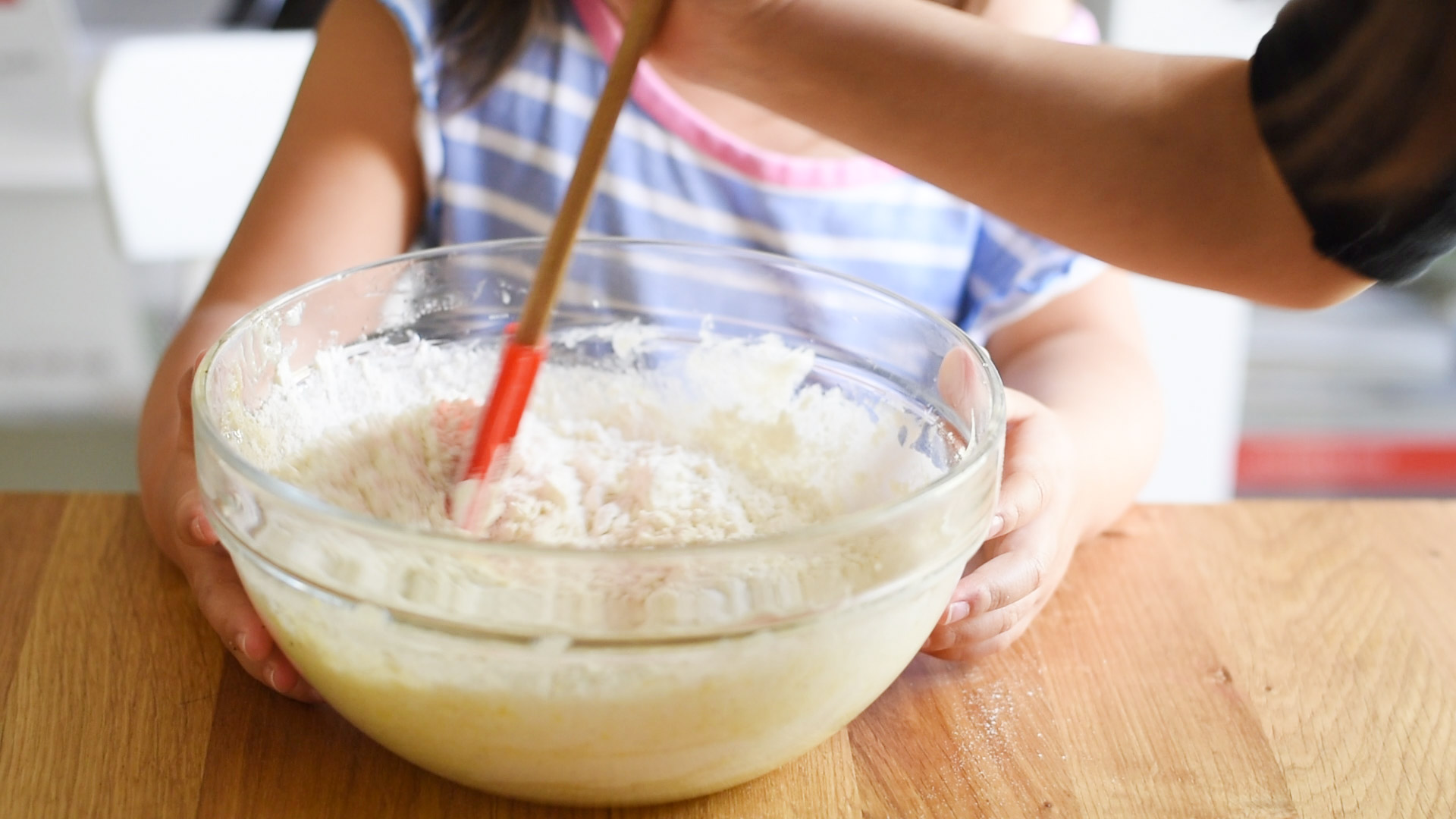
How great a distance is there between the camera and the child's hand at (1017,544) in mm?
476

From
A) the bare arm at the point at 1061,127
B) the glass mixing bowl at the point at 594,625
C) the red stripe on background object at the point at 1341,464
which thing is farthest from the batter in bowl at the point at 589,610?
the red stripe on background object at the point at 1341,464

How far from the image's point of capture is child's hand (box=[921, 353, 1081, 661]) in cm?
Result: 48

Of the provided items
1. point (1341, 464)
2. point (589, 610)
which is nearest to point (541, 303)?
point (589, 610)

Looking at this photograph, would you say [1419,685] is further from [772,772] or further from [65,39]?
[65,39]

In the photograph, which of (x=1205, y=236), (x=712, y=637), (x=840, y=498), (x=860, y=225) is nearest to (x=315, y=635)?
(x=712, y=637)

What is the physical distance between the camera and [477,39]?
84cm

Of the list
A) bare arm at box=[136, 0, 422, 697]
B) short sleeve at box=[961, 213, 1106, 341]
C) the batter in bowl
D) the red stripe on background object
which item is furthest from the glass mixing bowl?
the red stripe on background object

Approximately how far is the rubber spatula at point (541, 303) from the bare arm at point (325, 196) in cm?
20

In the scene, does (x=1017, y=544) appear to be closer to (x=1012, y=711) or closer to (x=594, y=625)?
(x=1012, y=711)

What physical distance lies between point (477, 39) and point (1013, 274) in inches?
16.7

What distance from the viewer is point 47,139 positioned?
5.00ft

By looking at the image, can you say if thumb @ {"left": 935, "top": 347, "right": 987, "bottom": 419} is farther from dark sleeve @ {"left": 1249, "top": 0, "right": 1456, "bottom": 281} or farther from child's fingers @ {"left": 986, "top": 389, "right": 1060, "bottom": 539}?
dark sleeve @ {"left": 1249, "top": 0, "right": 1456, "bottom": 281}

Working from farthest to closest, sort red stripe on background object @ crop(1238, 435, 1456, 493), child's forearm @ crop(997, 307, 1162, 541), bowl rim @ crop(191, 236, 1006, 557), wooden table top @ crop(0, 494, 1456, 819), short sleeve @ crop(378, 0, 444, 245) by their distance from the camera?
red stripe on background object @ crop(1238, 435, 1456, 493)
short sleeve @ crop(378, 0, 444, 245)
child's forearm @ crop(997, 307, 1162, 541)
wooden table top @ crop(0, 494, 1456, 819)
bowl rim @ crop(191, 236, 1006, 557)

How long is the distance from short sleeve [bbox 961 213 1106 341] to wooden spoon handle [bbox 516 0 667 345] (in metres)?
0.41
